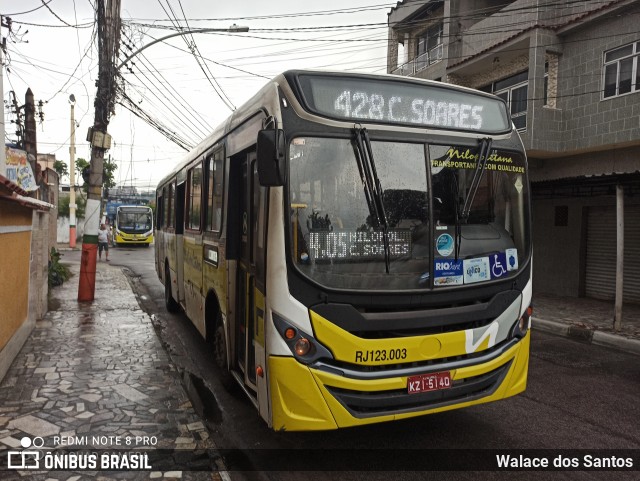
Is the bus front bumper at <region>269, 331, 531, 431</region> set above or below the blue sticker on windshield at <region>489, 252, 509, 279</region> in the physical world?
below

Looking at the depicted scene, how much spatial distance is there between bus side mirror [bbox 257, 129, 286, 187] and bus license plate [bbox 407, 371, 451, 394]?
1.68 m

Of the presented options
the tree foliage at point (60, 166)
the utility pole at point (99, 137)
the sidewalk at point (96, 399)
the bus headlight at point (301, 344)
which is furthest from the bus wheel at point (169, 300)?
the tree foliage at point (60, 166)

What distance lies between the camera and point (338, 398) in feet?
10.7

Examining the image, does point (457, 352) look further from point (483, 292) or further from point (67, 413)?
point (67, 413)

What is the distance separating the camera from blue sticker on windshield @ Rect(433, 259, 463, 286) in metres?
3.57

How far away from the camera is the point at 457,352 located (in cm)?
360

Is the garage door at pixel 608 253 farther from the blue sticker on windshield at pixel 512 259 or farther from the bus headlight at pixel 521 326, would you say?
the blue sticker on windshield at pixel 512 259

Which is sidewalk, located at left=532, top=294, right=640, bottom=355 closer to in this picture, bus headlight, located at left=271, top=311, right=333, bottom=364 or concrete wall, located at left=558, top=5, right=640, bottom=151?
concrete wall, located at left=558, top=5, right=640, bottom=151

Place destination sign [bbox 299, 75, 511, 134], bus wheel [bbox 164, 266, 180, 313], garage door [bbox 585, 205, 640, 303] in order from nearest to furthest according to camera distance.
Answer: destination sign [bbox 299, 75, 511, 134] → bus wheel [bbox 164, 266, 180, 313] → garage door [bbox 585, 205, 640, 303]

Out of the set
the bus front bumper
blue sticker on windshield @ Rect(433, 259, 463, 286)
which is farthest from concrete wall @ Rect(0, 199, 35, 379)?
blue sticker on windshield @ Rect(433, 259, 463, 286)

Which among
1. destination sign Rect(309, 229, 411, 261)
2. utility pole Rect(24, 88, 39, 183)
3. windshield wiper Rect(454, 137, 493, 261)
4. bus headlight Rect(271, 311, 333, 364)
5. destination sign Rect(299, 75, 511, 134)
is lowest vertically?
bus headlight Rect(271, 311, 333, 364)

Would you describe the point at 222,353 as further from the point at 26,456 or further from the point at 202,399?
the point at 26,456

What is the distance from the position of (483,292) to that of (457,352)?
1.73ft

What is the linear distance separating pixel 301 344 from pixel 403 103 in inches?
78.3
